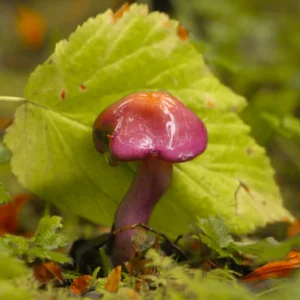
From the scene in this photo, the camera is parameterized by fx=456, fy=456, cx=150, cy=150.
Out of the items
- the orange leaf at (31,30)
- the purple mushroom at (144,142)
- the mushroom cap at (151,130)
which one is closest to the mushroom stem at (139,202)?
the purple mushroom at (144,142)

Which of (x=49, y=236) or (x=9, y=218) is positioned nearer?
(x=49, y=236)

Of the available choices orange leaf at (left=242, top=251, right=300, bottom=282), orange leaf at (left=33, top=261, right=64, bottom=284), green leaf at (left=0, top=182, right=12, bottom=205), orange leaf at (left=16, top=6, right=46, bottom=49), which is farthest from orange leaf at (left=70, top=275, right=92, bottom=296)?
orange leaf at (left=16, top=6, right=46, bottom=49)

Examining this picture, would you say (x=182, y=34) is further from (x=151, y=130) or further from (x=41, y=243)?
(x=41, y=243)

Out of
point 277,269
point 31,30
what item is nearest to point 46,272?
point 277,269

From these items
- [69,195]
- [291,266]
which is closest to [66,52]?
[69,195]

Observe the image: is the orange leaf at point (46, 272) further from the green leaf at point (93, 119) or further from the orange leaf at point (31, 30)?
the orange leaf at point (31, 30)

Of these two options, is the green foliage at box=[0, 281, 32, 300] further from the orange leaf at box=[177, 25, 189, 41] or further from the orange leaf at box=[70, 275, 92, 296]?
the orange leaf at box=[177, 25, 189, 41]

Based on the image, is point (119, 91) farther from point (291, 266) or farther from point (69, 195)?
point (291, 266)
